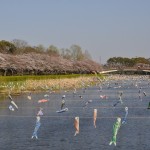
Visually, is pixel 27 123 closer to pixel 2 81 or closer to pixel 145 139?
pixel 145 139

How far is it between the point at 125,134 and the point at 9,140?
6412 millimetres

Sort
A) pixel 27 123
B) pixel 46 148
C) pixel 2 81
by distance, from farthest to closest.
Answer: pixel 2 81
pixel 27 123
pixel 46 148

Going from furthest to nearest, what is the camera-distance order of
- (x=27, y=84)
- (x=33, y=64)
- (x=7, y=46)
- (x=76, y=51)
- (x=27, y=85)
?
(x=76, y=51) < (x=7, y=46) < (x=33, y=64) < (x=27, y=84) < (x=27, y=85)

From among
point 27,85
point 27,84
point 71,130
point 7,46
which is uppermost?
point 7,46

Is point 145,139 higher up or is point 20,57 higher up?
point 20,57

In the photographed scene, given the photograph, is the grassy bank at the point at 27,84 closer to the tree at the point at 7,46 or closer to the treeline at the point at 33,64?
the treeline at the point at 33,64

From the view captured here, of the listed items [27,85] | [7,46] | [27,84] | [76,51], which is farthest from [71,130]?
[76,51]

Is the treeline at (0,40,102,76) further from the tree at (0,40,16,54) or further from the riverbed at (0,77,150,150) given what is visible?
the riverbed at (0,77,150,150)

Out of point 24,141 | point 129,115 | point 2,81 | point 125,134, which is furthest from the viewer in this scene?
point 2,81

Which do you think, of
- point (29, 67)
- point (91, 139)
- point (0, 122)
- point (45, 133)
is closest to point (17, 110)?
point (0, 122)

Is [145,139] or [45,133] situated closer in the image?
[145,139]

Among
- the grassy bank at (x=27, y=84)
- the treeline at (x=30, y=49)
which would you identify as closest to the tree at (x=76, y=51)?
the treeline at (x=30, y=49)

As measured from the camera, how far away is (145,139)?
2742cm

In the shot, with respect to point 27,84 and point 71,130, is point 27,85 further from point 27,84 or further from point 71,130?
point 71,130
